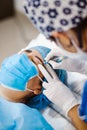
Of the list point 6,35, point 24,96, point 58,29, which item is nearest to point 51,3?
point 58,29

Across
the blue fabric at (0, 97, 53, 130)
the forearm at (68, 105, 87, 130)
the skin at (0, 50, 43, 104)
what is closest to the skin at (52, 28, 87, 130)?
the forearm at (68, 105, 87, 130)

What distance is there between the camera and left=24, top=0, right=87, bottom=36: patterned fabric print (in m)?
0.90

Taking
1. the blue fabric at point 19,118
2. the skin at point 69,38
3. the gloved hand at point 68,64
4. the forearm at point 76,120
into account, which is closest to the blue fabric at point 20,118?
the blue fabric at point 19,118

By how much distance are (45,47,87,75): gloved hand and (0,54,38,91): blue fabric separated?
0.28ft

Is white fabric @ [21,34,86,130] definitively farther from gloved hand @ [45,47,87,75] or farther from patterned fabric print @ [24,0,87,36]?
patterned fabric print @ [24,0,87,36]

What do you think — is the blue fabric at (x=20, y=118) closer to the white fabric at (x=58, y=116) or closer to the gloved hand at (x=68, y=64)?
the white fabric at (x=58, y=116)

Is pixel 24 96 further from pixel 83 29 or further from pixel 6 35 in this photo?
pixel 6 35

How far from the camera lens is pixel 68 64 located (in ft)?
4.05

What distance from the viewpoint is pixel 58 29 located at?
95cm

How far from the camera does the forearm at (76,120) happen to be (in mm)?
1149

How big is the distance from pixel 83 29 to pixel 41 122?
0.45 metres

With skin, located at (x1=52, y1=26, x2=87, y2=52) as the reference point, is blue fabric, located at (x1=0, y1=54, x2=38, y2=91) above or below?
below

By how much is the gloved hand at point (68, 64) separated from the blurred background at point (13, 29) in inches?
43.6

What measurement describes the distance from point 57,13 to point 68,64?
0.36m
